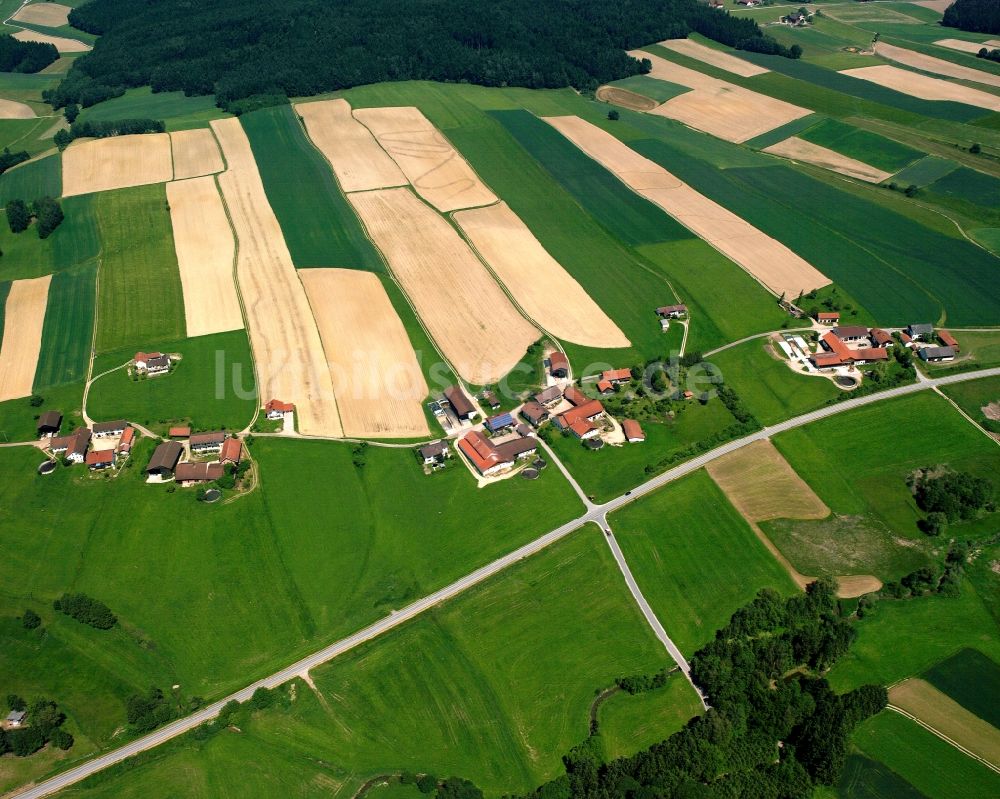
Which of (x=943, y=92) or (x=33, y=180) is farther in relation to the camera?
(x=943, y=92)

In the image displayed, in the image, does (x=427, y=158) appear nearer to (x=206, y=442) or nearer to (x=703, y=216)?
(x=703, y=216)

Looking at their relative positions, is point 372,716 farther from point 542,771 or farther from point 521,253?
point 521,253

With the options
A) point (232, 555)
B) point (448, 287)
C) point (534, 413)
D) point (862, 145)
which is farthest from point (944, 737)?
point (862, 145)

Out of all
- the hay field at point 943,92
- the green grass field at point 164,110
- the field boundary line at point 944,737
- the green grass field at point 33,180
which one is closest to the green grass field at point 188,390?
the green grass field at point 33,180

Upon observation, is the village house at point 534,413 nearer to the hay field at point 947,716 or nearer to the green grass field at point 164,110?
the hay field at point 947,716

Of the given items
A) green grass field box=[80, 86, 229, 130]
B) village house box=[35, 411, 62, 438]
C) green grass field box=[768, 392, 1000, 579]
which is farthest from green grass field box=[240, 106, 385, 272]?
green grass field box=[768, 392, 1000, 579]
